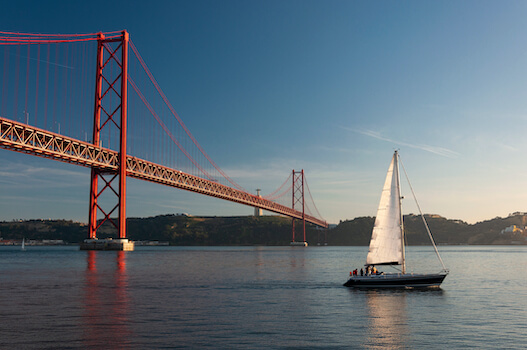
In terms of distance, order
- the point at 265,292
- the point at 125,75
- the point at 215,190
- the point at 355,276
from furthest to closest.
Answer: the point at 215,190 < the point at 125,75 < the point at 355,276 < the point at 265,292

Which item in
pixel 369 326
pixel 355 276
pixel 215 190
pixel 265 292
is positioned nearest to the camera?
pixel 369 326

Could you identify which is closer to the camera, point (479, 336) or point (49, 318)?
point (479, 336)

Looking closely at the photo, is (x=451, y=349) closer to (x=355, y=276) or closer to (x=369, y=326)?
(x=369, y=326)

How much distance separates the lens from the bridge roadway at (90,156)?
61969 mm

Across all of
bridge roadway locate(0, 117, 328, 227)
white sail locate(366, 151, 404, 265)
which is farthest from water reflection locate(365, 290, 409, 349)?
bridge roadway locate(0, 117, 328, 227)

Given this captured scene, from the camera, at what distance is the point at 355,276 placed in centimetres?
3328

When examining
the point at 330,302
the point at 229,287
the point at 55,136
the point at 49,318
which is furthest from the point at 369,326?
the point at 55,136

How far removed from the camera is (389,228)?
3341 centimetres

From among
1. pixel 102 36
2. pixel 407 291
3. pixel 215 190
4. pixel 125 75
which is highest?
pixel 102 36

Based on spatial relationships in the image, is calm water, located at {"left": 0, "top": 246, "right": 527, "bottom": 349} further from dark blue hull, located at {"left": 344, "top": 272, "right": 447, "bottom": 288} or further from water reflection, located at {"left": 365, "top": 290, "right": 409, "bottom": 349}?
dark blue hull, located at {"left": 344, "top": 272, "right": 447, "bottom": 288}

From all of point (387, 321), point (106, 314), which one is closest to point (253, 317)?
point (387, 321)

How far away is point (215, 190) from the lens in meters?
102

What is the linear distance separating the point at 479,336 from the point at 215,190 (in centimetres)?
8586

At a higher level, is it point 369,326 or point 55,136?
point 55,136
